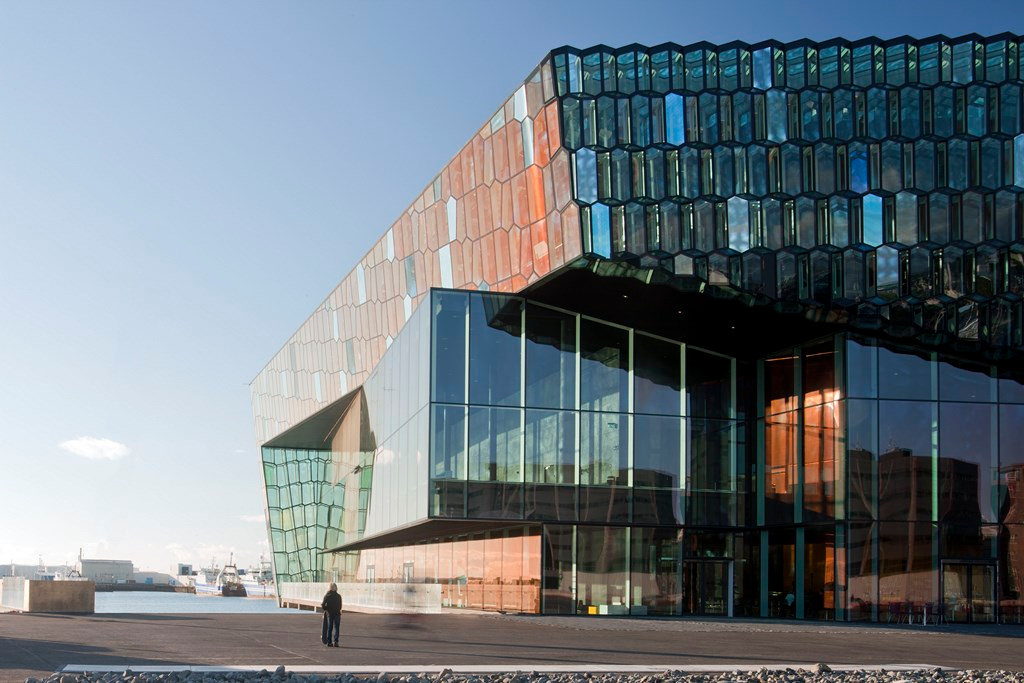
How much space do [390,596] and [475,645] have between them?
17.9m

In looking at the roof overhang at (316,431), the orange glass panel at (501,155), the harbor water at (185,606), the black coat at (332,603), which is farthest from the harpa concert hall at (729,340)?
the harbor water at (185,606)

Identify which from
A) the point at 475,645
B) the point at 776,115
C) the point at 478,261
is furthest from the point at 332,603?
the point at 776,115

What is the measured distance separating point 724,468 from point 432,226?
1213cm

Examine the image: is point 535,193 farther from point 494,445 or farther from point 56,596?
point 56,596

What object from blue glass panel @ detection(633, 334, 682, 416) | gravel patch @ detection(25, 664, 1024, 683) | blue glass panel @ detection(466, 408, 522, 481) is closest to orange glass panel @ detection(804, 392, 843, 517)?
blue glass panel @ detection(633, 334, 682, 416)

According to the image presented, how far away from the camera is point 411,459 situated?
37.4 meters

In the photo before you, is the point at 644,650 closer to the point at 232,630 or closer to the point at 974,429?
A: the point at 232,630

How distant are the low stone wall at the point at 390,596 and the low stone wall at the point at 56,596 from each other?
8554 mm

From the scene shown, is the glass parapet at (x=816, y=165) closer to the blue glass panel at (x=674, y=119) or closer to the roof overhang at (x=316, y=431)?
the blue glass panel at (x=674, y=119)

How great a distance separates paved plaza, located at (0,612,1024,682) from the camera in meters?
16.2

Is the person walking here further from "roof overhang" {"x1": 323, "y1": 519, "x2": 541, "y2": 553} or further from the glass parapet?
"roof overhang" {"x1": 323, "y1": 519, "x2": 541, "y2": 553}

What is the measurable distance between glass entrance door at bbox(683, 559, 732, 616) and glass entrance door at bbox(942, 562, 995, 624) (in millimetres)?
6466

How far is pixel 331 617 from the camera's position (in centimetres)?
1939

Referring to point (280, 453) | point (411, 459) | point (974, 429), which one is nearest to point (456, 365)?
point (411, 459)
